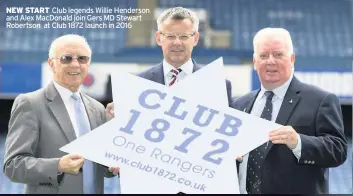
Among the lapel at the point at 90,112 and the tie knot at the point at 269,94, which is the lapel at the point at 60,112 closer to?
the lapel at the point at 90,112

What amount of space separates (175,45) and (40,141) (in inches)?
23.5

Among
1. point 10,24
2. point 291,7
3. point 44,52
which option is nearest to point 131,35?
point 44,52

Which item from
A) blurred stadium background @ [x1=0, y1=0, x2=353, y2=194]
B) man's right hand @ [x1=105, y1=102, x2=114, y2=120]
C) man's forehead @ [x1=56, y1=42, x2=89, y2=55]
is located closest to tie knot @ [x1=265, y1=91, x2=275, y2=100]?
man's right hand @ [x1=105, y1=102, x2=114, y2=120]

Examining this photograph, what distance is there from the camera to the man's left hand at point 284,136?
1.88 m

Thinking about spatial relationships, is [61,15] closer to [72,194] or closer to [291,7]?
[72,194]

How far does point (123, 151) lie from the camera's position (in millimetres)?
2008

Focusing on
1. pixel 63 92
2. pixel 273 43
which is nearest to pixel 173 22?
pixel 273 43

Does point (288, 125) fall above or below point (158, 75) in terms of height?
below

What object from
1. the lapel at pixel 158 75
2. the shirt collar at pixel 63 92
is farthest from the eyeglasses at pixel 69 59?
the lapel at pixel 158 75

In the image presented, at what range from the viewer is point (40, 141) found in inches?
79.1

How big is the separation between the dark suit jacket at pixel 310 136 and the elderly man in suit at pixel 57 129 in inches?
21.9

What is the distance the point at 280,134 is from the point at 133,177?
0.52m

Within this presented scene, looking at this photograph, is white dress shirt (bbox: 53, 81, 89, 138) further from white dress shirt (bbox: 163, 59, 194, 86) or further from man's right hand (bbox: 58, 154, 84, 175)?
white dress shirt (bbox: 163, 59, 194, 86)

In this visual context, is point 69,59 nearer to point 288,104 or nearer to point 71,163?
point 71,163
